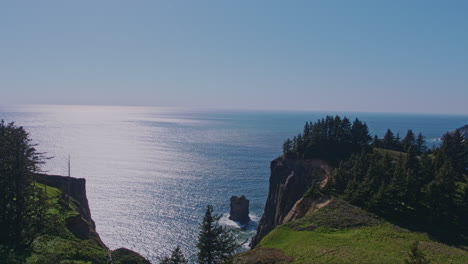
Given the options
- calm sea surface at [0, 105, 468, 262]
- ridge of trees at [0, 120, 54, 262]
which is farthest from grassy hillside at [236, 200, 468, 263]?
calm sea surface at [0, 105, 468, 262]

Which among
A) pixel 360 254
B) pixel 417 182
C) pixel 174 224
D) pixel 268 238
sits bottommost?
pixel 174 224

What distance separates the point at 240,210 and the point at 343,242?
165 feet

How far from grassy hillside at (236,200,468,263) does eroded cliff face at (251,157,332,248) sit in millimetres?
23037

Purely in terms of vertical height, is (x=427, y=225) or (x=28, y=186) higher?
(x=28, y=186)

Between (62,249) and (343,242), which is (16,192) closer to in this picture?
(62,249)

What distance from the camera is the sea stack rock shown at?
3238 inches

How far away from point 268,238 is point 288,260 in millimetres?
9905

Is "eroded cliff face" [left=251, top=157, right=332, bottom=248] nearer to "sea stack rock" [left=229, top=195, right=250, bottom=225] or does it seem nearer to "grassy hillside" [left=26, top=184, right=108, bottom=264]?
"sea stack rock" [left=229, top=195, right=250, bottom=225]

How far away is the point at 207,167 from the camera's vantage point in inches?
5207

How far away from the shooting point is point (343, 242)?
3438 cm

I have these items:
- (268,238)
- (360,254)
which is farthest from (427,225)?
(268,238)

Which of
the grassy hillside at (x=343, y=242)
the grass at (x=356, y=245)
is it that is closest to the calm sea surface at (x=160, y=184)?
the grassy hillside at (x=343, y=242)

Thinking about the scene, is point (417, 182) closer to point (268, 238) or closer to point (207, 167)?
point (268, 238)

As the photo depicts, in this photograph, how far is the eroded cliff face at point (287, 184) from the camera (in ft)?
228
